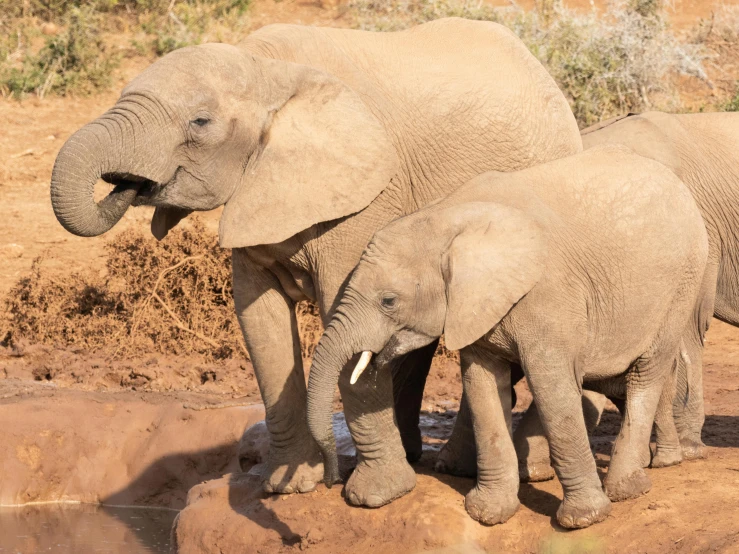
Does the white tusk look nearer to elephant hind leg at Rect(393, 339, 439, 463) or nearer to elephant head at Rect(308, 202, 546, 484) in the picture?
elephant head at Rect(308, 202, 546, 484)

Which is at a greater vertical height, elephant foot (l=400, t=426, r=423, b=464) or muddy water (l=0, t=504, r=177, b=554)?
elephant foot (l=400, t=426, r=423, b=464)

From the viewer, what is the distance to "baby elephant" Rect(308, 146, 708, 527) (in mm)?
5207

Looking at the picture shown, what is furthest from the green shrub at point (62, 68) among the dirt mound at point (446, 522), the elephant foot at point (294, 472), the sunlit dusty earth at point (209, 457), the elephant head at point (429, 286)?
the elephant head at point (429, 286)

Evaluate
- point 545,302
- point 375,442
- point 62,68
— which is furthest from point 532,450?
point 62,68

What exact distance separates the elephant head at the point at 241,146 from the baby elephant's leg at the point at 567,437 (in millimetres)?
989

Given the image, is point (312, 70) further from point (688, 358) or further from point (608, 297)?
point (688, 358)

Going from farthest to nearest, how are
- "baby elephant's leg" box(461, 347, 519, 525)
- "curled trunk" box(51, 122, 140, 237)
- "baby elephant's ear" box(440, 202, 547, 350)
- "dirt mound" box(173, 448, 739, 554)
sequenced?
"baby elephant's leg" box(461, 347, 519, 525)
"dirt mound" box(173, 448, 739, 554)
"baby elephant's ear" box(440, 202, 547, 350)
"curled trunk" box(51, 122, 140, 237)

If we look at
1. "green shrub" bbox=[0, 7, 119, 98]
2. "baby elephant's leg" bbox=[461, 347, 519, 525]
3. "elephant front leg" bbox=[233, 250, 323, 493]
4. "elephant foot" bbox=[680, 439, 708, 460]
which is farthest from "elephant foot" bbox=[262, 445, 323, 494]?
"green shrub" bbox=[0, 7, 119, 98]

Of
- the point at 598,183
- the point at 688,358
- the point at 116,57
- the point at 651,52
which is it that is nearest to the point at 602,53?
the point at 651,52

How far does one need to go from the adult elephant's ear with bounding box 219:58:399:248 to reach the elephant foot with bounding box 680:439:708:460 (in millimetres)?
2059

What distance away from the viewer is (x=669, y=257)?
18.5 ft

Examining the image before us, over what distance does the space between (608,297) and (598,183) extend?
0.47m

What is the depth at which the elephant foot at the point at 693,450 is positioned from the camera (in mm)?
6316

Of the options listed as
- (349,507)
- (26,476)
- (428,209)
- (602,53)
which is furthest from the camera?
(602,53)
